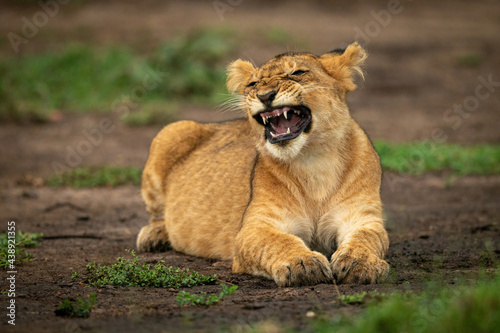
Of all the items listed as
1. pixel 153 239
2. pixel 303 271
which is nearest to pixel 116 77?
pixel 153 239

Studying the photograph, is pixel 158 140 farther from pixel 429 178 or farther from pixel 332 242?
pixel 429 178

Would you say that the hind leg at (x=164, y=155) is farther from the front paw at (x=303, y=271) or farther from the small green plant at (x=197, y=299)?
the small green plant at (x=197, y=299)

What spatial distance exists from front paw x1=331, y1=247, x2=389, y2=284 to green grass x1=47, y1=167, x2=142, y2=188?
5.83 meters

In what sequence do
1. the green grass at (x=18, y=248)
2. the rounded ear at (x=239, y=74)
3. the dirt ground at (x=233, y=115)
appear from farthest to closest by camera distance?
the rounded ear at (x=239, y=74) → the green grass at (x=18, y=248) → the dirt ground at (x=233, y=115)

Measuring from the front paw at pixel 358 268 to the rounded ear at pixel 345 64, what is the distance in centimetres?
152

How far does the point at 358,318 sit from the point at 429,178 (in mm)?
6833

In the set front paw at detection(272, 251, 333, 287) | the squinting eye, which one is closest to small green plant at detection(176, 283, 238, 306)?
front paw at detection(272, 251, 333, 287)

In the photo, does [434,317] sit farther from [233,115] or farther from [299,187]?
[233,115]

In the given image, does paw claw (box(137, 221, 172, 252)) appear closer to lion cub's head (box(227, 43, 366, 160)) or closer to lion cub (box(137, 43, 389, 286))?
lion cub (box(137, 43, 389, 286))

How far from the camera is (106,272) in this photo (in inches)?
206

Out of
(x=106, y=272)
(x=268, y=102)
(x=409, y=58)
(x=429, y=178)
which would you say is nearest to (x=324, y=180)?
(x=268, y=102)

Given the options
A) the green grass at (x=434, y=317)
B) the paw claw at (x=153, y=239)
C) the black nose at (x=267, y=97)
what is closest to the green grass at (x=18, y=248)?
the paw claw at (x=153, y=239)

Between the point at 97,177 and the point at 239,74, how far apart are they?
475 centimetres

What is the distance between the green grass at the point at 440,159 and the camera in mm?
9956
